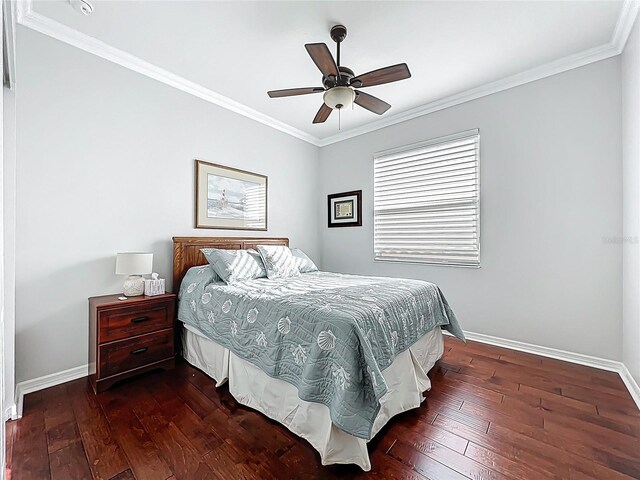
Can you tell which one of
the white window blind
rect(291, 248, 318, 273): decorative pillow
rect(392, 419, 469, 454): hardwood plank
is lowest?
rect(392, 419, 469, 454): hardwood plank

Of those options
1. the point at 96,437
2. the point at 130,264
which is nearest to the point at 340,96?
the point at 130,264

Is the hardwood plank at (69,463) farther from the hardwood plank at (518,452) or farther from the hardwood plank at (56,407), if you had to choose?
the hardwood plank at (518,452)

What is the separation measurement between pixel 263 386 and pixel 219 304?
74 cm

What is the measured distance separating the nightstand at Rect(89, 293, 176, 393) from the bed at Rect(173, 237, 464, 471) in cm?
19

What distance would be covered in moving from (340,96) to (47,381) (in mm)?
3135

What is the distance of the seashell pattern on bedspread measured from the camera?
155 cm

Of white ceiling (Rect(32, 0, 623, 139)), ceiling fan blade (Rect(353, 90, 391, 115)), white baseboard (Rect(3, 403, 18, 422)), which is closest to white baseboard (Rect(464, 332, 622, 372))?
ceiling fan blade (Rect(353, 90, 391, 115))

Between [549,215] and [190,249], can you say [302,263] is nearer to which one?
[190,249]

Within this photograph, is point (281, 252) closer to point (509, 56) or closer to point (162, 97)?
point (162, 97)

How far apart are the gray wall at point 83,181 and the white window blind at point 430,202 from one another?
2283 mm

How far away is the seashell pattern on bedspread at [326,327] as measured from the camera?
1.55 metres

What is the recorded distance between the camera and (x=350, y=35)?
2465mm

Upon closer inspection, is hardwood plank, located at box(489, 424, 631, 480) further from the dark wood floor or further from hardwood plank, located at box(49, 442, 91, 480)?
hardwood plank, located at box(49, 442, 91, 480)

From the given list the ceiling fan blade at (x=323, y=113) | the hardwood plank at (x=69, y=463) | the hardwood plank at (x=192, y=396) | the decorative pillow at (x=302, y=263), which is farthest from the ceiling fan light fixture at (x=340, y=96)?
the hardwood plank at (x=69, y=463)
